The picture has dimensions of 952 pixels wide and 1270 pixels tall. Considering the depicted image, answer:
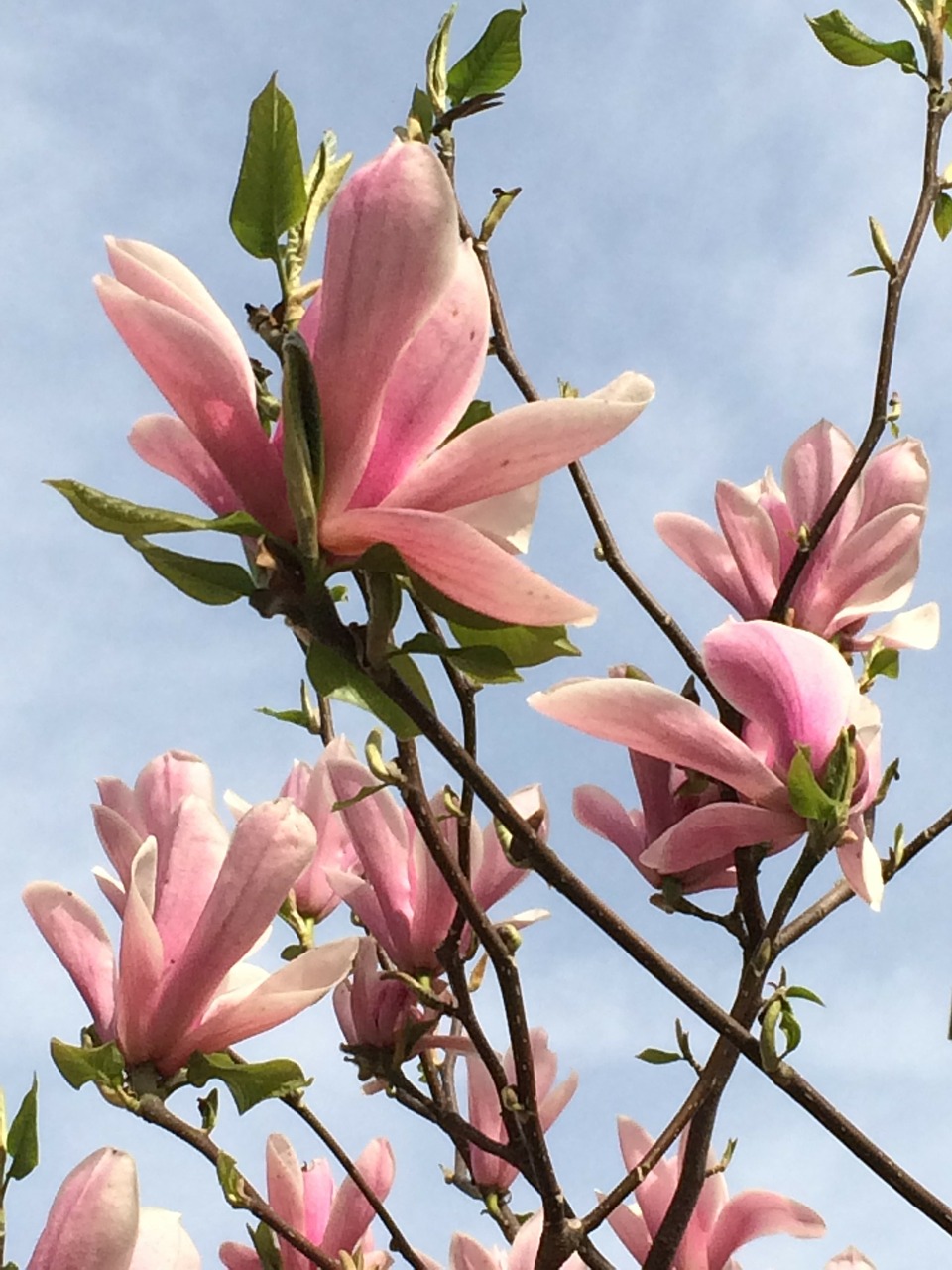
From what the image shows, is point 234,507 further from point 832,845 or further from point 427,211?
point 832,845

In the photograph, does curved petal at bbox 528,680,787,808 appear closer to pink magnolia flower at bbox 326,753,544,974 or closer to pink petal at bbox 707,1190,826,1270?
pink magnolia flower at bbox 326,753,544,974

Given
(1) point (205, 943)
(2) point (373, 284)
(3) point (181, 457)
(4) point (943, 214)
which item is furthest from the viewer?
(4) point (943, 214)

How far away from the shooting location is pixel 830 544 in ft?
3.79

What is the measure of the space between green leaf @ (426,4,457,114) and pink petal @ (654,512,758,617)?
15.3 inches

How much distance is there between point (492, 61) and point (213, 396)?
2.14ft

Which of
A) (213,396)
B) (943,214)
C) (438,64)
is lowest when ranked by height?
(213,396)

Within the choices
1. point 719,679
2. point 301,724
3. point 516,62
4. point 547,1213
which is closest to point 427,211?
point 719,679

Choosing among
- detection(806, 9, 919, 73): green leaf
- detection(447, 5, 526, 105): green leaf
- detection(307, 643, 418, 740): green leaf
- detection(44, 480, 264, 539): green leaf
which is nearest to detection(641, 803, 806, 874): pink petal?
detection(307, 643, 418, 740): green leaf

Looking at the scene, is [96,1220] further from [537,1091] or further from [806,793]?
[537,1091]

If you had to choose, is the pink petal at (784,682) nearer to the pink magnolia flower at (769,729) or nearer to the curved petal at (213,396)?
the pink magnolia flower at (769,729)

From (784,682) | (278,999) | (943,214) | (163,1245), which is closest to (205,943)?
(278,999)

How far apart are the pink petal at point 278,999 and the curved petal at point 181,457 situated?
11.6 inches

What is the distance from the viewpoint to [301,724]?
1613 millimetres

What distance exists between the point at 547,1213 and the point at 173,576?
64 cm
